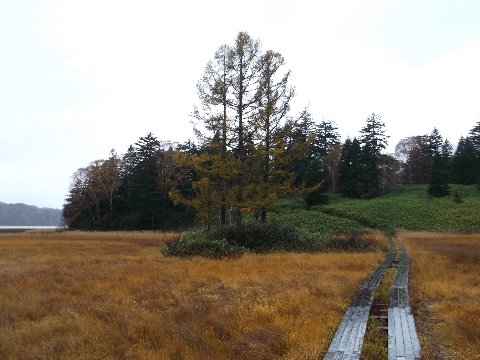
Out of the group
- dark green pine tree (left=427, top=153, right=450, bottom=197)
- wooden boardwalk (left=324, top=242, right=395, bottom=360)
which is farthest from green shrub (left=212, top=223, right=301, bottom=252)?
dark green pine tree (left=427, top=153, right=450, bottom=197)

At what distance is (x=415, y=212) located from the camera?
57000 millimetres

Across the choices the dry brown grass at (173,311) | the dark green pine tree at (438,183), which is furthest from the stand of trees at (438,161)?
the dry brown grass at (173,311)

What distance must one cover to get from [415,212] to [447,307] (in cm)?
5071

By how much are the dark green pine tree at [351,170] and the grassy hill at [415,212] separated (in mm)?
4942

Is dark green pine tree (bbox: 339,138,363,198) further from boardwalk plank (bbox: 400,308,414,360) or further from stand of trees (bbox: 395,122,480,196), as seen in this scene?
boardwalk plank (bbox: 400,308,414,360)

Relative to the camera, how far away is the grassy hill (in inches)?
2101

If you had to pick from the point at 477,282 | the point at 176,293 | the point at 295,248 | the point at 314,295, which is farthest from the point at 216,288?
the point at 295,248

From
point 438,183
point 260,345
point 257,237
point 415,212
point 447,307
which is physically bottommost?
point 447,307

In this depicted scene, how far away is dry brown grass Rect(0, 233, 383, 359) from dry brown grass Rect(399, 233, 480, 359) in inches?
63.8

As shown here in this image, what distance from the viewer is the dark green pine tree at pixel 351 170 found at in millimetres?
68188

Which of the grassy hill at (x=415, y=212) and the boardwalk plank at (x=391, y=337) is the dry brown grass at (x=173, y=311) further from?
the grassy hill at (x=415, y=212)

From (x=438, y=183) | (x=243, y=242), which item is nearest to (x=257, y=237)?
(x=243, y=242)

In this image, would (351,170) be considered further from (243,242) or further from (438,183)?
(243,242)

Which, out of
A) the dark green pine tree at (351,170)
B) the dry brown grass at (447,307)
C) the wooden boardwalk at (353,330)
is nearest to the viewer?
the wooden boardwalk at (353,330)
